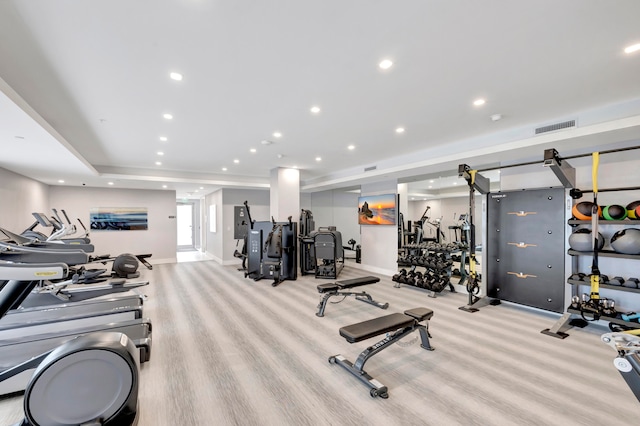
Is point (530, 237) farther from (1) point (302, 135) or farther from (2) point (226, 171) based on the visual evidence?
(2) point (226, 171)

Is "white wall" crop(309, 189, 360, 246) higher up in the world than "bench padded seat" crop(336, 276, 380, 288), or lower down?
higher up

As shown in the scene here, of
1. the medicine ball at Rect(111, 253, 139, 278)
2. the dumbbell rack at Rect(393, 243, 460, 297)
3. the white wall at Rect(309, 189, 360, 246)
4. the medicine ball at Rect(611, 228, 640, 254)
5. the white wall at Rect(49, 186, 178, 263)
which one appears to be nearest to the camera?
the medicine ball at Rect(611, 228, 640, 254)

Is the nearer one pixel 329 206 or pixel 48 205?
pixel 48 205

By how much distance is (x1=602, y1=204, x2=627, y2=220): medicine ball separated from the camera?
3445mm

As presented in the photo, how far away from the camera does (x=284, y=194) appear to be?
24.6ft

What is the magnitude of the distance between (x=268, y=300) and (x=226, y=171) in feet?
14.7

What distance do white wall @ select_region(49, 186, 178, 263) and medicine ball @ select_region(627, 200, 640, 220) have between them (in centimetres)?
1089

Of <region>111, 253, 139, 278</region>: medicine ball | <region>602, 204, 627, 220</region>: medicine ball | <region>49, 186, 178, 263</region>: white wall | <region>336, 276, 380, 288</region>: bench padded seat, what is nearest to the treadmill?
<region>336, 276, 380, 288</region>: bench padded seat

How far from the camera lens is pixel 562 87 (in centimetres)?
293

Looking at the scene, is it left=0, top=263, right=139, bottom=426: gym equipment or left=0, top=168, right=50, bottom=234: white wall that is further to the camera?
left=0, top=168, right=50, bottom=234: white wall

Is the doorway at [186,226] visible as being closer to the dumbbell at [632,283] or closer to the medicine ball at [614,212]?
the medicine ball at [614,212]

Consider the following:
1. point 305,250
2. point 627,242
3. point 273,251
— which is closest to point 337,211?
point 305,250

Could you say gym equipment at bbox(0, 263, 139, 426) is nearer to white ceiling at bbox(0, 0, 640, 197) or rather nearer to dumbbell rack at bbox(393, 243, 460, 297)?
white ceiling at bbox(0, 0, 640, 197)

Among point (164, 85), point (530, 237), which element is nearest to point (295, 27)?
point (164, 85)
